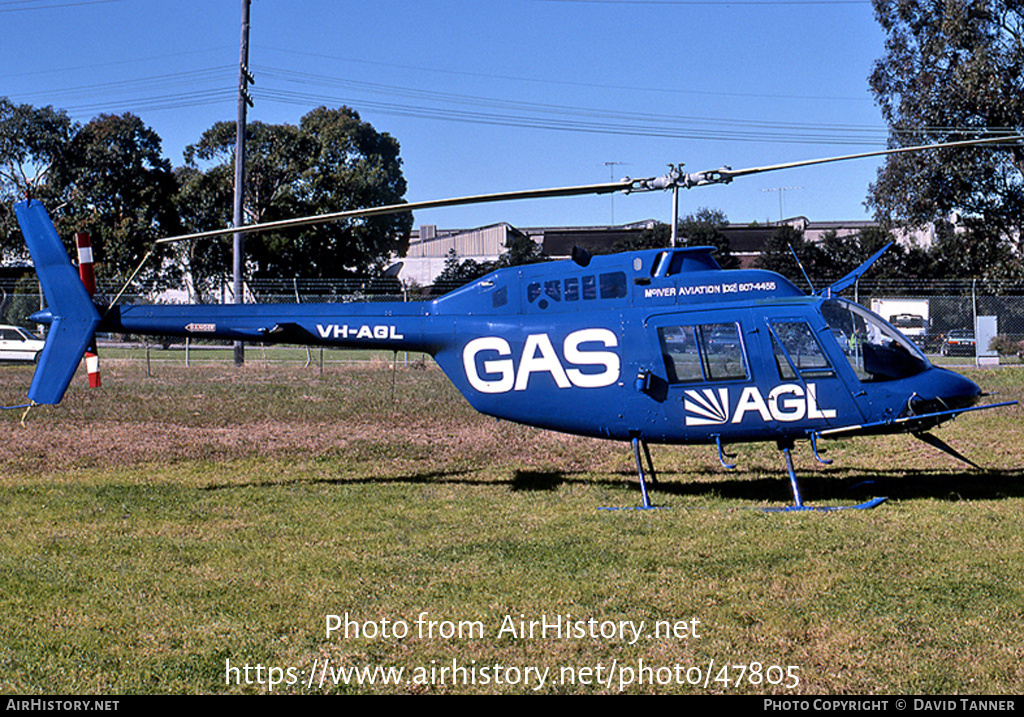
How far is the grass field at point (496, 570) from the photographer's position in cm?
603

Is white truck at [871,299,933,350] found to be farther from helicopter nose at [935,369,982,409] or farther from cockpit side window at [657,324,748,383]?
cockpit side window at [657,324,748,383]

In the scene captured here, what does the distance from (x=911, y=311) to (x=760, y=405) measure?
1422 inches

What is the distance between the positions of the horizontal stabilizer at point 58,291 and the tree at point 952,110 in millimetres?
34214

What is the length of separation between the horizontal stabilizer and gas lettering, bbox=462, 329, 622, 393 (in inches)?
199

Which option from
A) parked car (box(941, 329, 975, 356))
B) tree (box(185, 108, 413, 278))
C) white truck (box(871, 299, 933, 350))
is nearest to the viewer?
parked car (box(941, 329, 975, 356))

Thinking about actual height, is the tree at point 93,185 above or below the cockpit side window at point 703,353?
above

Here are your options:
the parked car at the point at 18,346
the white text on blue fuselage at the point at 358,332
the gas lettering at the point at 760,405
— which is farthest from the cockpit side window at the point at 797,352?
the parked car at the point at 18,346

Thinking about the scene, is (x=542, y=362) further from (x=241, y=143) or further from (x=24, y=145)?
(x=24, y=145)

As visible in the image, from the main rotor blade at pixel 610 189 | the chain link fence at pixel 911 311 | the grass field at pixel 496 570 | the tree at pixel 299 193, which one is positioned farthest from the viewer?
the tree at pixel 299 193

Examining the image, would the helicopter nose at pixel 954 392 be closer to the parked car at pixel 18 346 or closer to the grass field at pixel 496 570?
the grass field at pixel 496 570

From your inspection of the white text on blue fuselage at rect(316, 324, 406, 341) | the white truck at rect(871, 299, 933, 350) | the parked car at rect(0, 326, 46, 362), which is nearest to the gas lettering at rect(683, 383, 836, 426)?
the white text on blue fuselage at rect(316, 324, 406, 341)

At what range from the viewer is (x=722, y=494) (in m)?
11.6

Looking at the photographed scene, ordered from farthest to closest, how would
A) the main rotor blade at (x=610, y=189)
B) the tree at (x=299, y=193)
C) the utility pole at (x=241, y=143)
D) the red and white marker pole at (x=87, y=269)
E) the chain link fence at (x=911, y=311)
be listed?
1. the tree at (x=299, y=193)
2. the utility pole at (x=241, y=143)
3. the chain link fence at (x=911, y=311)
4. the red and white marker pole at (x=87, y=269)
5. the main rotor blade at (x=610, y=189)

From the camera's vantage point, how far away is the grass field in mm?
6027
